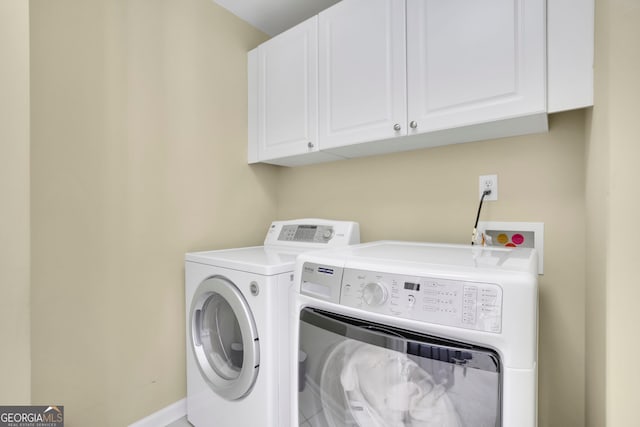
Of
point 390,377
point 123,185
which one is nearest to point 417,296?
point 390,377

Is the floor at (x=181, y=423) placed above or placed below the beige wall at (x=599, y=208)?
below

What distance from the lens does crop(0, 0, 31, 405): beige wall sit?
803 millimetres

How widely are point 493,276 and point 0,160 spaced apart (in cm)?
129

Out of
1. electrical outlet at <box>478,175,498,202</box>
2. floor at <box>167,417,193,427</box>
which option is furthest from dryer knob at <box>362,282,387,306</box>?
floor at <box>167,417,193,427</box>

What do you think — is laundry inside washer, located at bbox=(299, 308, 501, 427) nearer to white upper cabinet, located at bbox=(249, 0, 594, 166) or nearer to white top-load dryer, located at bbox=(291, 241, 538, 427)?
white top-load dryer, located at bbox=(291, 241, 538, 427)

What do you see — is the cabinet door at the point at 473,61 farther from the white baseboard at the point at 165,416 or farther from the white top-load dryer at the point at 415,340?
the white baseboard at the point at 165,416

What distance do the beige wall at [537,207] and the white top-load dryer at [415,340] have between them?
40cm

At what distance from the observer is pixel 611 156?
0.76 meters

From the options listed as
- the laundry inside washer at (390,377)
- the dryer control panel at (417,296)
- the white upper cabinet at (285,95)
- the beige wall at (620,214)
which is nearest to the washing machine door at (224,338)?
the laundry inside washer at (390,377)

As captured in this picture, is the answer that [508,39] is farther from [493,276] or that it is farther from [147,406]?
[147,406]

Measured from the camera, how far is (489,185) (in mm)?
1426

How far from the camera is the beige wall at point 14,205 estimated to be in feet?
2.63

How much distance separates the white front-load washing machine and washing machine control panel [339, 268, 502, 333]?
0.44m

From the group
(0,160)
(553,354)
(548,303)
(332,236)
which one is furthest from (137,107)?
(553,354)
